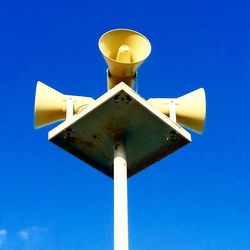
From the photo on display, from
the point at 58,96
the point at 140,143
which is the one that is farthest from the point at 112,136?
the point at 58,96

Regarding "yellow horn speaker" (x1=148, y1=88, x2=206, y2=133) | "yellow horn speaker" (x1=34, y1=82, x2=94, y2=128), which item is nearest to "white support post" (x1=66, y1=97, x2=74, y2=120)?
"yellow horn speaker" (x1=34, y1=82, x2=94, y2=128)

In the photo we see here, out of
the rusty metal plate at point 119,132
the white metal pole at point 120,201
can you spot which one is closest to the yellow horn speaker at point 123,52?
the rusty metal plate at point 119,132

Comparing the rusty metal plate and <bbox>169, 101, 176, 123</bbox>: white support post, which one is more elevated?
<bbox>169, 101, 176, 123</bbox>: white support post

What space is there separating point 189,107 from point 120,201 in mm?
1924

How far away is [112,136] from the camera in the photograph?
26.8ft

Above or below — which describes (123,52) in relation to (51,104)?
above

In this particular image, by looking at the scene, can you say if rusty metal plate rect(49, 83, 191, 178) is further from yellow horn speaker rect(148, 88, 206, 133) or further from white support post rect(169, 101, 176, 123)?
yellow horn speaker rect(148, 88, 206, 133)

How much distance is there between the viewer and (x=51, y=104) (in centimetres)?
834

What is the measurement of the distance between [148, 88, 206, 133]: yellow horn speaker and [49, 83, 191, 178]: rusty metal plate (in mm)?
480

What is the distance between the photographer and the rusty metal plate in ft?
25.0

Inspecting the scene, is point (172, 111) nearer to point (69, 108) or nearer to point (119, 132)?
point (119, 132)

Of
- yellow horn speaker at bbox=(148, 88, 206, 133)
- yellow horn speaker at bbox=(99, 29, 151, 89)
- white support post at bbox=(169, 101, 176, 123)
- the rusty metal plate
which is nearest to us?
the rusty metal plate

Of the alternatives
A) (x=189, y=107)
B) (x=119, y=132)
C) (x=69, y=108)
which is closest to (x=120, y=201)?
(x=119, y=132)

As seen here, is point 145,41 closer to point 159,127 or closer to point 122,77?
point 122,77
